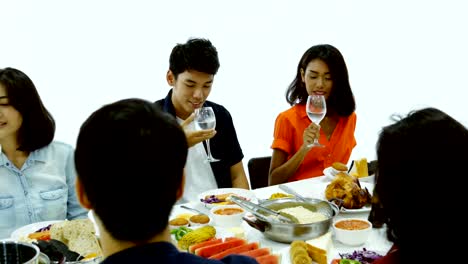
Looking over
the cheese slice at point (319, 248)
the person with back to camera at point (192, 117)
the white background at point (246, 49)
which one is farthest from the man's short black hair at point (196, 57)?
the white background at point (246, 49)

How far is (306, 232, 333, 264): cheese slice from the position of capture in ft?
5.38

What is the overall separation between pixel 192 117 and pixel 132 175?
1.40m

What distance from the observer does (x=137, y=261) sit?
102 centimetres

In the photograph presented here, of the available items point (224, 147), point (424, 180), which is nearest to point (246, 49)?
point (224, 147)

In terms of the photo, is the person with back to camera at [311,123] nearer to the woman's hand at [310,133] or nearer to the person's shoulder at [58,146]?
the woman's hand at [310,133]

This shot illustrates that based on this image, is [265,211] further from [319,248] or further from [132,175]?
[132,175]

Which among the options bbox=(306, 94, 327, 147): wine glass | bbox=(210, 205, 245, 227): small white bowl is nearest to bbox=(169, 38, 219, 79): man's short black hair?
bbox=(306, 94, 327, 147): wine glass

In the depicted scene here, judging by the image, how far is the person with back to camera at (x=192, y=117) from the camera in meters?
2.56

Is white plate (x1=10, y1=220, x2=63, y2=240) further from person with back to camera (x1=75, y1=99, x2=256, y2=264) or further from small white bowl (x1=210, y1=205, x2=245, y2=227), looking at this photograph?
person with back to camera (x1=75, y1=99, x2=256, y2=264)

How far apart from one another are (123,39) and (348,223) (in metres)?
2.56

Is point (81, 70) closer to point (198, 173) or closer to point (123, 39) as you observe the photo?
point (123, 39)

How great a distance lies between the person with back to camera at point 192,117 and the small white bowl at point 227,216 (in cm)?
39

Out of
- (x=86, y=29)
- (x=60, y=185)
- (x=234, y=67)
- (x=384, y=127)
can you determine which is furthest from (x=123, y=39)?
(x=384, y=127)

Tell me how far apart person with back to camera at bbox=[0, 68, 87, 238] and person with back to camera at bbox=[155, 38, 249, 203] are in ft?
1.99
